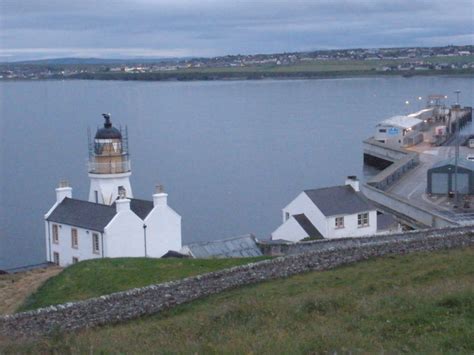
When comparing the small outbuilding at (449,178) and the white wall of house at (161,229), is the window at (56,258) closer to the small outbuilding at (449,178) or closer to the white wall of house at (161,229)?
the white wall of house at (161,229)

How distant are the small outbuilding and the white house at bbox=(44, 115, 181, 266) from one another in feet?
57.7

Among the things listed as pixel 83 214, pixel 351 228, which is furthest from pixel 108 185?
pixel 351 228

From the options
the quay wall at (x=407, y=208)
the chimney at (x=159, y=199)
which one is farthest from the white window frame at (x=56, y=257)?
the quay wall at (x=407, y=208)

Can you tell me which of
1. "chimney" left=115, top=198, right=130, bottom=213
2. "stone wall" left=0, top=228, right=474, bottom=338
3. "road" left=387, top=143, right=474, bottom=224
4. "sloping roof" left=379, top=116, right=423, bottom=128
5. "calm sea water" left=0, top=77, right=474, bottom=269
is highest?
"stone wall" left=0, top=228, right=474, bottom=338

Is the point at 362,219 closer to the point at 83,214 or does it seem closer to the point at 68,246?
the point at 83,214

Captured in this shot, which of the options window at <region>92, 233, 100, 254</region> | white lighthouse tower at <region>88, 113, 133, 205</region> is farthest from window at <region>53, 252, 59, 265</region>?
white lighthouse tower at <region>88, 113, 133, 205</region>

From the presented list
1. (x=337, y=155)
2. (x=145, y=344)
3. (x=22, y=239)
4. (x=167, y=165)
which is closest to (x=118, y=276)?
(x=145, y=344)

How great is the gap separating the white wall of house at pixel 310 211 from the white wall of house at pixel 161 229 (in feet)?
16.3

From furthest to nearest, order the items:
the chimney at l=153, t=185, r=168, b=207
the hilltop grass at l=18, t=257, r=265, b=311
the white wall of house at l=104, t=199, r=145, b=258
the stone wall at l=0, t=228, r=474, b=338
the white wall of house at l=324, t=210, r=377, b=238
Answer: the white wall of house at l=324, t=210, r=377, b=238
the chimney at l=153, t=185, r=168, b=207
the white wall of house at l=104, t=199, r=145, b=258
the hilltop grass at l=18, t=257, r=265, b=311
the stone wall at l=0, t=228, r=474, b=338

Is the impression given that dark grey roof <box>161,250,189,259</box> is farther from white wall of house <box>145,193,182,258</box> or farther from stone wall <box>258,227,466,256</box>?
stone wall <box>258,227,466,256</box>

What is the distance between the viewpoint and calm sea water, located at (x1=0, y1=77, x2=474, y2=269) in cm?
4125

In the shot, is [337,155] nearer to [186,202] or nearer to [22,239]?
[186,202]

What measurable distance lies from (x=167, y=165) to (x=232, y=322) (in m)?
51.4

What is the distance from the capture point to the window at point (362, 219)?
26.9 metres
